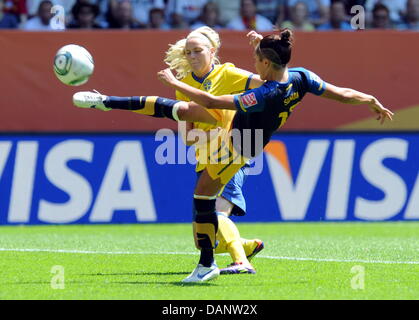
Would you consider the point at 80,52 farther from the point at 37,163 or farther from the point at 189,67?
the point at 37,163

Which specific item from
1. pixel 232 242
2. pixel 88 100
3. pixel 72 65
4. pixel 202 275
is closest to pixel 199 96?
pixel 88 100

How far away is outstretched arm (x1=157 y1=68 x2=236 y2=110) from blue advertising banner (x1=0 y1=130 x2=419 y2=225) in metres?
6.17

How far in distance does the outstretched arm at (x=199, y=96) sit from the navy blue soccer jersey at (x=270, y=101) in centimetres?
7

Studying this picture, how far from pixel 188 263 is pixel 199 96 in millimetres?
2474

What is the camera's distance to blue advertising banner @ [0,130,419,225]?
14.0 m

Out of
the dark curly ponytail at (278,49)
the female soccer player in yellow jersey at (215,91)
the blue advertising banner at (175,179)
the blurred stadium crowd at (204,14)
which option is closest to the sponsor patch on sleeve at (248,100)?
the dark curly ponytail at (278,49)

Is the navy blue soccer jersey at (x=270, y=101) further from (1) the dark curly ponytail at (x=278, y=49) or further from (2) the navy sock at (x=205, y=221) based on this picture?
(2) the navy sock at (x=205, y=221)

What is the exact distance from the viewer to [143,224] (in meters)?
14.4

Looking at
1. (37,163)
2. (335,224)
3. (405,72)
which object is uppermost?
(405,72)

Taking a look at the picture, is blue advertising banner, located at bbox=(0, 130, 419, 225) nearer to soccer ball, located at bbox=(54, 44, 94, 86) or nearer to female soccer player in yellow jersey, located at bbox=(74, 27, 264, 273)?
female soccer player in yellow jersey, located at bbox=(74, 27, 264, 273)

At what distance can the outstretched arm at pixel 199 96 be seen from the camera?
7.62 meters

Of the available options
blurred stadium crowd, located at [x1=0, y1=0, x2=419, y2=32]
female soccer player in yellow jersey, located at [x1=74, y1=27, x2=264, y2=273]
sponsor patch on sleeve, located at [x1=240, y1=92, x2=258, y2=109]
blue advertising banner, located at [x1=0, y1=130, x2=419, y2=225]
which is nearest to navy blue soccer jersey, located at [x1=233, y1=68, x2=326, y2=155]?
sponsor patch on sleeve, located at [x1=240, y1=92, x2=258, y2=109]

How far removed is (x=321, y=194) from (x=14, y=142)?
4.72 meters

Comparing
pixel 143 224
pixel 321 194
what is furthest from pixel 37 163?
pixel 321 194
